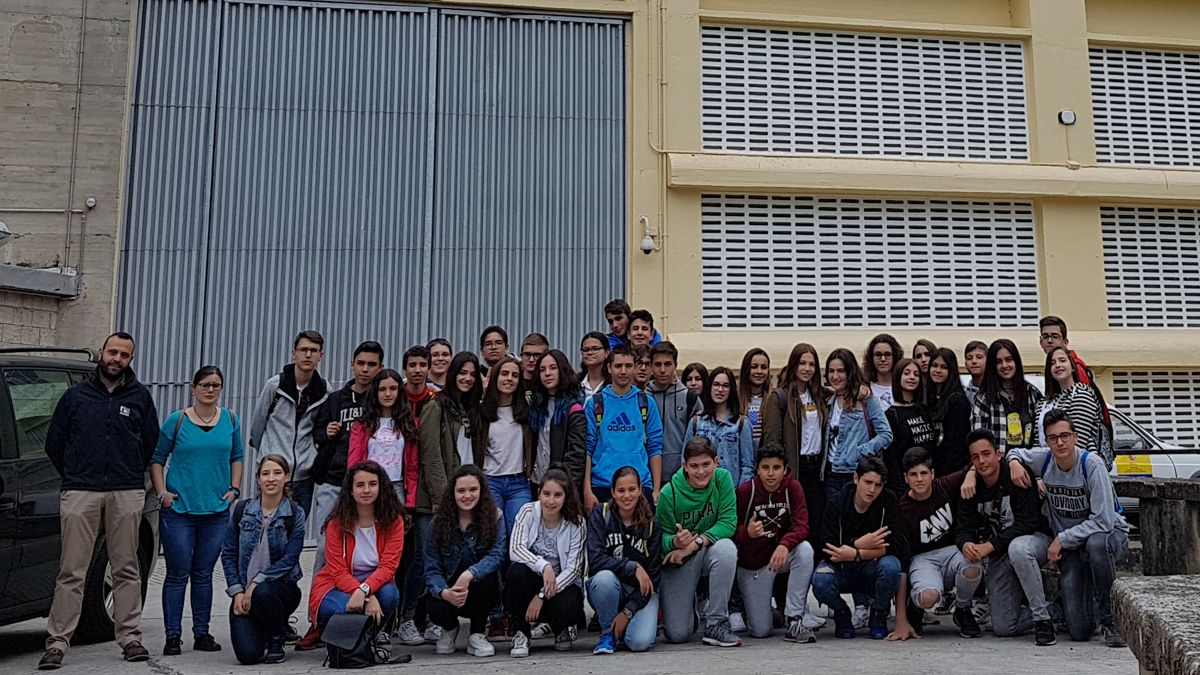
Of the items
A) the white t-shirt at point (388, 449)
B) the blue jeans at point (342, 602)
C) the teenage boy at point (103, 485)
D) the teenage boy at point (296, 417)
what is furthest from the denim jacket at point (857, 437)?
the teenage boy at point (103, 485)

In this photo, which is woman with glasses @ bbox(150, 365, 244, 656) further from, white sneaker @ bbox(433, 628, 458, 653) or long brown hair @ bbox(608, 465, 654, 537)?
long brown hair @ bbox(608, 465, 654, 537)

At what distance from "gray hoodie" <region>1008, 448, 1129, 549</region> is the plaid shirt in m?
0.36

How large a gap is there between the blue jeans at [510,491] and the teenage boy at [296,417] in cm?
129

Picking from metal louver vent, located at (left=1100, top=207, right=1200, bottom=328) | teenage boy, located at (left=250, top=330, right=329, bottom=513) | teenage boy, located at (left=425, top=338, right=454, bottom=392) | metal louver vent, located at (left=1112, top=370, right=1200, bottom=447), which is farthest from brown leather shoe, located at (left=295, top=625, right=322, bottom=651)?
metal louver vent, located at (left=1100, top=207, right=1200, bottom=328)

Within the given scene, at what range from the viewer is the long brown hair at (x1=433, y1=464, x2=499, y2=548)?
6.93 metres

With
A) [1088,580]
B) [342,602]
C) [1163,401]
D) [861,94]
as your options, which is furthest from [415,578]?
[1163,401]

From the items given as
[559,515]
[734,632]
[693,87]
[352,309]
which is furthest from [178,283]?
[734,632]

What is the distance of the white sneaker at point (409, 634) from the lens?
23.2 feet

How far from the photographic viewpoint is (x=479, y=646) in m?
6.73

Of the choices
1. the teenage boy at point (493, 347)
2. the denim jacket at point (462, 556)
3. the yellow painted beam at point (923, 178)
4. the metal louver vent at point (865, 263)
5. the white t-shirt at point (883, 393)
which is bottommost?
the denim jacket at point (462, 556)

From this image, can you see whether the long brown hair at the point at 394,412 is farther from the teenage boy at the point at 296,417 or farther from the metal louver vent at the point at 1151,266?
the metal louver vent at the point at 1151,266

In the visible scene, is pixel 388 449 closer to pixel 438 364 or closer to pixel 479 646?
pixel 438 364

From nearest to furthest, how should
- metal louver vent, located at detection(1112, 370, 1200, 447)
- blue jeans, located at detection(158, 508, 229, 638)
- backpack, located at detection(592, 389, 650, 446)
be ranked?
blue jeans, located at detection(158, 508, 229, 638) → backpack, located at detection(592, 389, 650, 446) → metal louver vent, located at detection(1112, 370, 1200, 447)

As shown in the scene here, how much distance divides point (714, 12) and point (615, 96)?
5.95 ft
